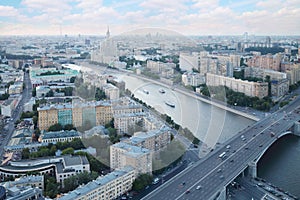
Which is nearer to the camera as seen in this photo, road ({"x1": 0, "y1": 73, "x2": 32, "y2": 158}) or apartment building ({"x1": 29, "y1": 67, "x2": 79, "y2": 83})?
road ({"x1": 0, "y1": 73, "x2": 32, "y2": 158})

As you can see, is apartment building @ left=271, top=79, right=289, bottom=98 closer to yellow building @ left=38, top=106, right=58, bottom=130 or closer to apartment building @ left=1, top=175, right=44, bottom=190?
yellow building @ left=38, top=106, right=58, bottom=130

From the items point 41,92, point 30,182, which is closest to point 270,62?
point 41,92

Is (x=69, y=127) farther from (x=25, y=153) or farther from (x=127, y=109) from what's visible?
(x=25, y=153)

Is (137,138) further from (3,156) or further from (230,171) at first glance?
(3,156)

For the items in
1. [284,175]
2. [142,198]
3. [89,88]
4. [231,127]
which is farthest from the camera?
[89,88]

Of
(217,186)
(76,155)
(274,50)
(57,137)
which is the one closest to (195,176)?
(217,186)

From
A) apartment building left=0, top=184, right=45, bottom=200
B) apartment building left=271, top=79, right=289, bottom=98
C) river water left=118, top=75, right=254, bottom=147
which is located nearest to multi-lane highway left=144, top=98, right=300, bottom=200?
river water left=118, top=75, right=254, bottom=147
